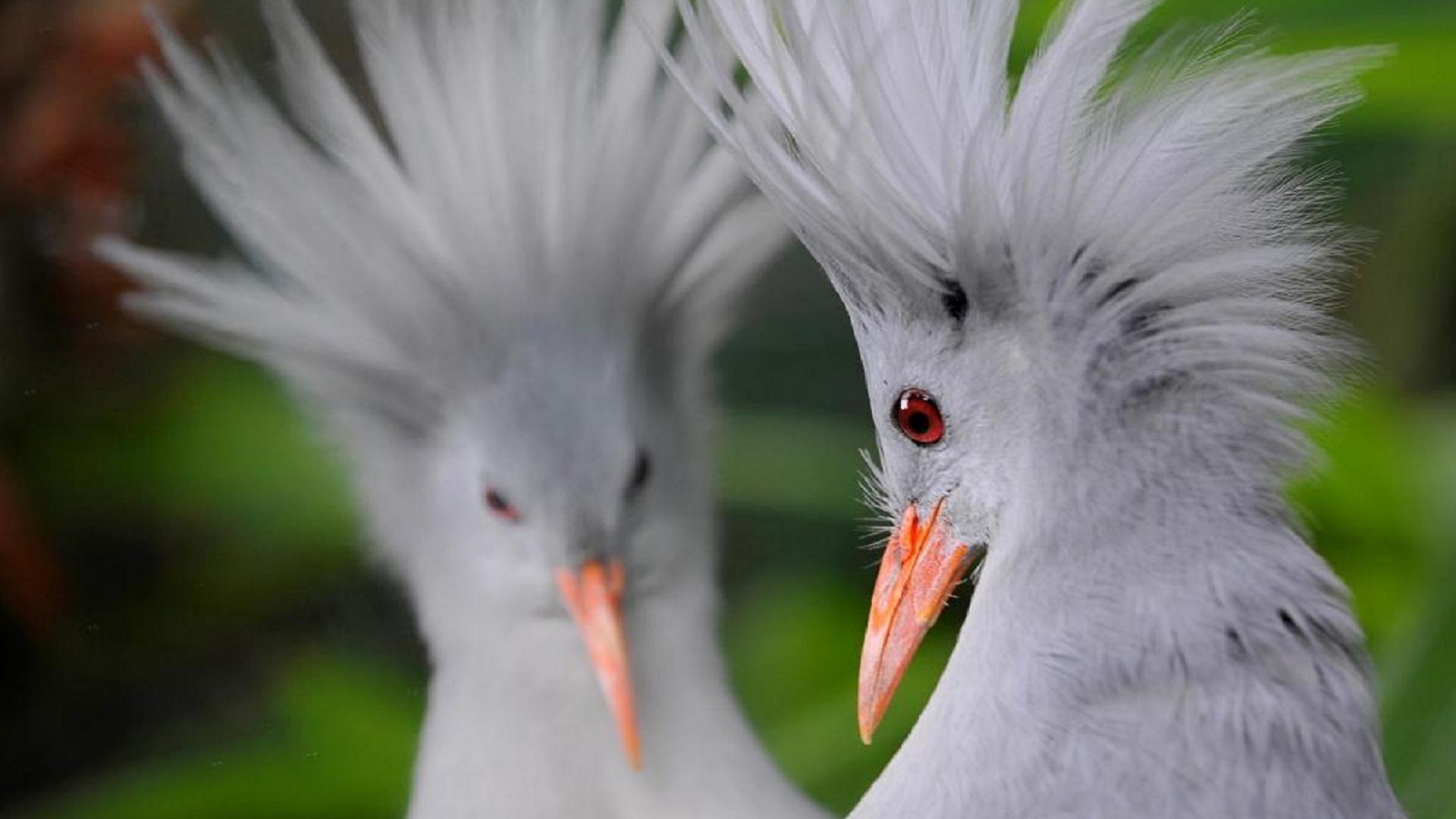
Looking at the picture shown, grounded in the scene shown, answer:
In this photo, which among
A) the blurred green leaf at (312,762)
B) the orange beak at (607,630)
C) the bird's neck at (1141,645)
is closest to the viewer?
the bird's neck at (1141,645)

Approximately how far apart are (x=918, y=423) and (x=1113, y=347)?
76 mm

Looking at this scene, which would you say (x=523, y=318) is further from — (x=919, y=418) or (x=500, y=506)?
(x=919, y=418)

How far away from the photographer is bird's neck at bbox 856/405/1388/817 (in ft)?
1.90

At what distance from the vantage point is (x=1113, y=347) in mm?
596

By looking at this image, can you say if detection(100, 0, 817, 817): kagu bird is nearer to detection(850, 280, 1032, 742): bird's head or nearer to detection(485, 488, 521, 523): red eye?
detection(485, 488, 521, 523): red eye

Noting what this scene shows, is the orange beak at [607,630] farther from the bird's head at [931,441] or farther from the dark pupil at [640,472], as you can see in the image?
the bird's head at [931,441]

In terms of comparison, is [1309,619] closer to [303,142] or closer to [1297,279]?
[1297,279]

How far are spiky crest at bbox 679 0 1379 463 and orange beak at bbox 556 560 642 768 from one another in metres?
0.26

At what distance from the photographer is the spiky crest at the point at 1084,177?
58cm

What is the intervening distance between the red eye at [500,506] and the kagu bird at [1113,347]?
0.30 meters

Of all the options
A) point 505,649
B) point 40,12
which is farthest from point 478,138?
point 40,12

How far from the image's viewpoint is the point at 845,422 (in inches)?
45.5

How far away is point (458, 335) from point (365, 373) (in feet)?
0.18

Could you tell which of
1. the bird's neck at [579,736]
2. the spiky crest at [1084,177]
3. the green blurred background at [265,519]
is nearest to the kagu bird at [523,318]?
the bird's neck at [579,736]
